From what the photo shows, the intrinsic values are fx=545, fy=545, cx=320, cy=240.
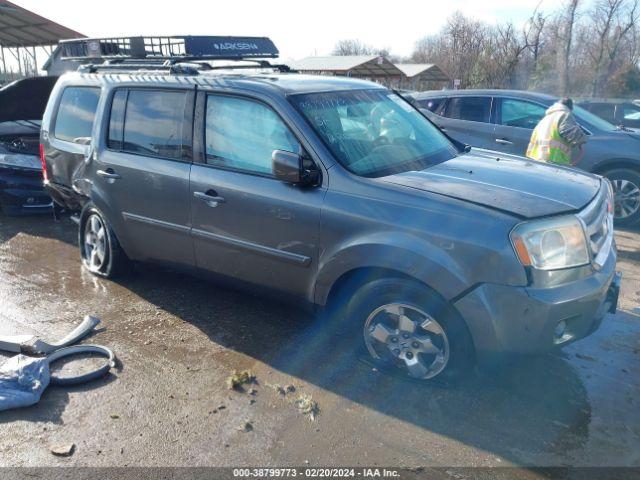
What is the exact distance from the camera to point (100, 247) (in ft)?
16.4

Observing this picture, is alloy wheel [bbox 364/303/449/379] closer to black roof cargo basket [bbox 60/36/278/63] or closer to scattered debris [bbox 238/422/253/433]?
scattered debris [bbox 238/422/253/433]

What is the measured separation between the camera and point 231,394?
10.8ft

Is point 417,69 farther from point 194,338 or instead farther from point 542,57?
point 194,338

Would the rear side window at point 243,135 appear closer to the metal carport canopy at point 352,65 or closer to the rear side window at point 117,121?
the rear side window at point 117,121

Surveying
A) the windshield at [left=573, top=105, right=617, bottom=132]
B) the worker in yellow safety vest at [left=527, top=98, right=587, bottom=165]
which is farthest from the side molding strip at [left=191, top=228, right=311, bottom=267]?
the windshield at [left=573, top=105, right=617, bottom=132]

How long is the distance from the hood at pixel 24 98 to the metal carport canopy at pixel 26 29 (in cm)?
743

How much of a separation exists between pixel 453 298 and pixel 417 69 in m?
28.6

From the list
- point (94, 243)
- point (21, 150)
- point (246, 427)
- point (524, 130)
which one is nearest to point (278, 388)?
point (246, 427)

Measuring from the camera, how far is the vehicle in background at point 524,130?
6.91 metres

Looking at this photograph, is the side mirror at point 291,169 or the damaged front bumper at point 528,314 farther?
the side mirror at point 291,169

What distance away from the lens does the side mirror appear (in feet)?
10.8

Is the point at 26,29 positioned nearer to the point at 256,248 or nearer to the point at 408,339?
the point at 256,248

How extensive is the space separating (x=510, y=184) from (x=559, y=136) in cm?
335

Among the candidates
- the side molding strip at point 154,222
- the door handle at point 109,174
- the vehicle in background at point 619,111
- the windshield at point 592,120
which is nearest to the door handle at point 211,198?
the side molding strip at point 154,222
